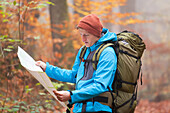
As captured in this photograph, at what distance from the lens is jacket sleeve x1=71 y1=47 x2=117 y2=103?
2.13 m

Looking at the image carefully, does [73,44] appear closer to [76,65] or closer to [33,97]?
[33,97]

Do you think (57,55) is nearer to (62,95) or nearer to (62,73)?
(62,73)

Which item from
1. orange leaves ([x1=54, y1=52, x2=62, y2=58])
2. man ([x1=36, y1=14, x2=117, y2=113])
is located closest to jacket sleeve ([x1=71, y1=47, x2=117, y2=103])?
man ([x1=36, y1=14, x2=117, y2=113])

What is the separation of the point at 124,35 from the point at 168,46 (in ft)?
49.1

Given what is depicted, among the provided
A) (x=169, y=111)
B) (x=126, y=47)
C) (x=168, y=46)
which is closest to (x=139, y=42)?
(x=126, y=47)

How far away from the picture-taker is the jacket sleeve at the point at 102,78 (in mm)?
2129

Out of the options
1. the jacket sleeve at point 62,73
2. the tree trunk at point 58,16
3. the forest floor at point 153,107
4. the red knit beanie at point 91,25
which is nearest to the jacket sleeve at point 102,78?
the red knit beanie at point 91,25

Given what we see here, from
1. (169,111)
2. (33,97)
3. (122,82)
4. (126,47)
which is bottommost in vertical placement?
(169,111)

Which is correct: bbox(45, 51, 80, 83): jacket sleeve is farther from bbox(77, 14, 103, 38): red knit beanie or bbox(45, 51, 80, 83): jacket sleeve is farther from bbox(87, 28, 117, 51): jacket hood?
bbox(77, 14, 103, 38): red knit beanie

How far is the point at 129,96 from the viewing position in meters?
2.52

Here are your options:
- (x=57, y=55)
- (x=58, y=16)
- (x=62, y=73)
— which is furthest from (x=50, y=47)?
(x=62, y=73)

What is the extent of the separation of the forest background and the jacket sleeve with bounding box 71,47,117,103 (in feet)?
6.89

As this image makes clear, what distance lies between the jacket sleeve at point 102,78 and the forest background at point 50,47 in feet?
6.89

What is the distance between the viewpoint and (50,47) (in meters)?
8.27
